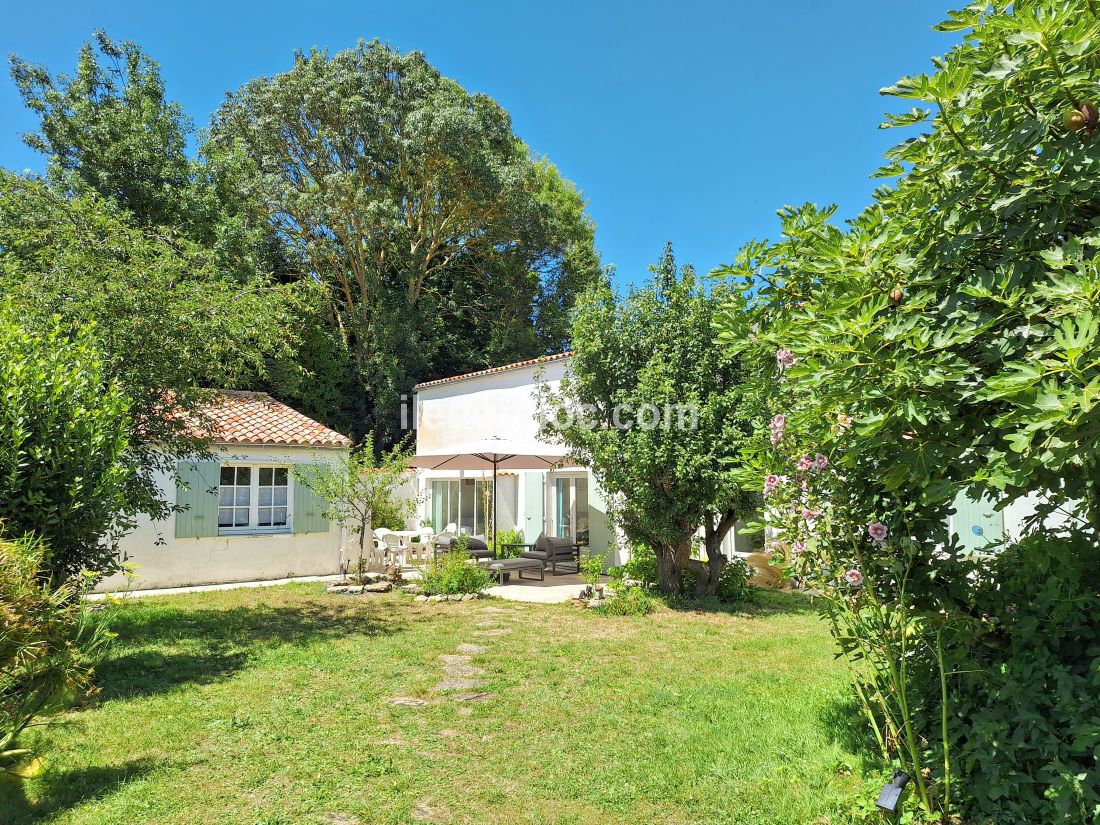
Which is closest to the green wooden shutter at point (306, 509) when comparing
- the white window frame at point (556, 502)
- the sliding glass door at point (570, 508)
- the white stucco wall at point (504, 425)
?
the white stucco wall at point (504, 425)

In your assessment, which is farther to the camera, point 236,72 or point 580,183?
point 580,183

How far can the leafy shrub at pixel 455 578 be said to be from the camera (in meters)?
12.2

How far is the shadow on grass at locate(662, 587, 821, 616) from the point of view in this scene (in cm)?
1054

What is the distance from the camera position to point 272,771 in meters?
4.50

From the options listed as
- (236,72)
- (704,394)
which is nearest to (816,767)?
(704,394)

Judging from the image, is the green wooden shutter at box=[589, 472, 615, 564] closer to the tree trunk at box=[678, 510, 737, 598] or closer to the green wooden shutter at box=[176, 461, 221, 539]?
the tree trunk at box=[678, 510, 737, 598]

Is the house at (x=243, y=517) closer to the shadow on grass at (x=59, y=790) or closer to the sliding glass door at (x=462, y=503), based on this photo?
the sliding glass door at (x=462, y=503)

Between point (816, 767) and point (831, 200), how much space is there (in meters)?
3.56

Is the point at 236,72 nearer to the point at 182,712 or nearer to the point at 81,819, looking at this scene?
the point at 182,712

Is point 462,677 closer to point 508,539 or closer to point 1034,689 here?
point 1034,689

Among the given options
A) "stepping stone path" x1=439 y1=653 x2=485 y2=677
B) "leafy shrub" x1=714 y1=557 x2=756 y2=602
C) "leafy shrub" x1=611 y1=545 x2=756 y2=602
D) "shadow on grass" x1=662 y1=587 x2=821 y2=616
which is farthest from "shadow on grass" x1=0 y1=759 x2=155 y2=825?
"leafy shrub" x1=714 y1=557 x2=756 y2=602

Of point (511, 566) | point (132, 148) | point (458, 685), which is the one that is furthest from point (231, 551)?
point (132, 148)

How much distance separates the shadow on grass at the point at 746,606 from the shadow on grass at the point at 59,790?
26.4ft

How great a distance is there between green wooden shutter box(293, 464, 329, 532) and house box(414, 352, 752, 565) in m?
3.29
